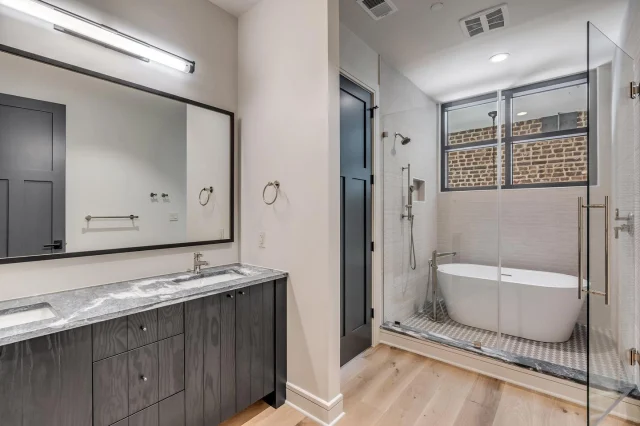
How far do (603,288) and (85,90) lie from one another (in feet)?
10.4

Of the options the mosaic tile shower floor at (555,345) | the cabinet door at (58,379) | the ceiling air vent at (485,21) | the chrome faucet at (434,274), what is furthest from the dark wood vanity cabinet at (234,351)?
the ceiling air vent at (485,21)

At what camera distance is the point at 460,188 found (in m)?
3.46

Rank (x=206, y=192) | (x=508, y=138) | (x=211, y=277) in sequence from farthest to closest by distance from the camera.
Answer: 1. (x=508, y=138)
2. (x=206, y=192)
3. (x=211, y=277)

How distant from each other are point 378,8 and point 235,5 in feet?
3.55

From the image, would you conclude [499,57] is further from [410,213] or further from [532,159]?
[410,213]

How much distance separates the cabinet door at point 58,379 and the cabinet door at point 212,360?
0.51 metres

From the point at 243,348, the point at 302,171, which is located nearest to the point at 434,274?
the point at 302,171

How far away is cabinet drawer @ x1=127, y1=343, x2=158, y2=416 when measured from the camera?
4.47 ft

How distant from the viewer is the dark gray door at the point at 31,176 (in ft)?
4.65

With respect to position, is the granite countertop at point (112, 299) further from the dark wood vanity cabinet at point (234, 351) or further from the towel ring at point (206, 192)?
the towel ring at point (206, 192)

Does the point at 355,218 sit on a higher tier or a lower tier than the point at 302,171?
lower

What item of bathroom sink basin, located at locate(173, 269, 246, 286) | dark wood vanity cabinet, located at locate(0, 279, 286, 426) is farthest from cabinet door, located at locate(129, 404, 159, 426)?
bathroom sink basin, located at locate(173, 269, 246, 286)

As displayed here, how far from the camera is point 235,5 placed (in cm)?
224

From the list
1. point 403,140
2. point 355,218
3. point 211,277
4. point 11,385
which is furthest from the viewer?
point 403,140
